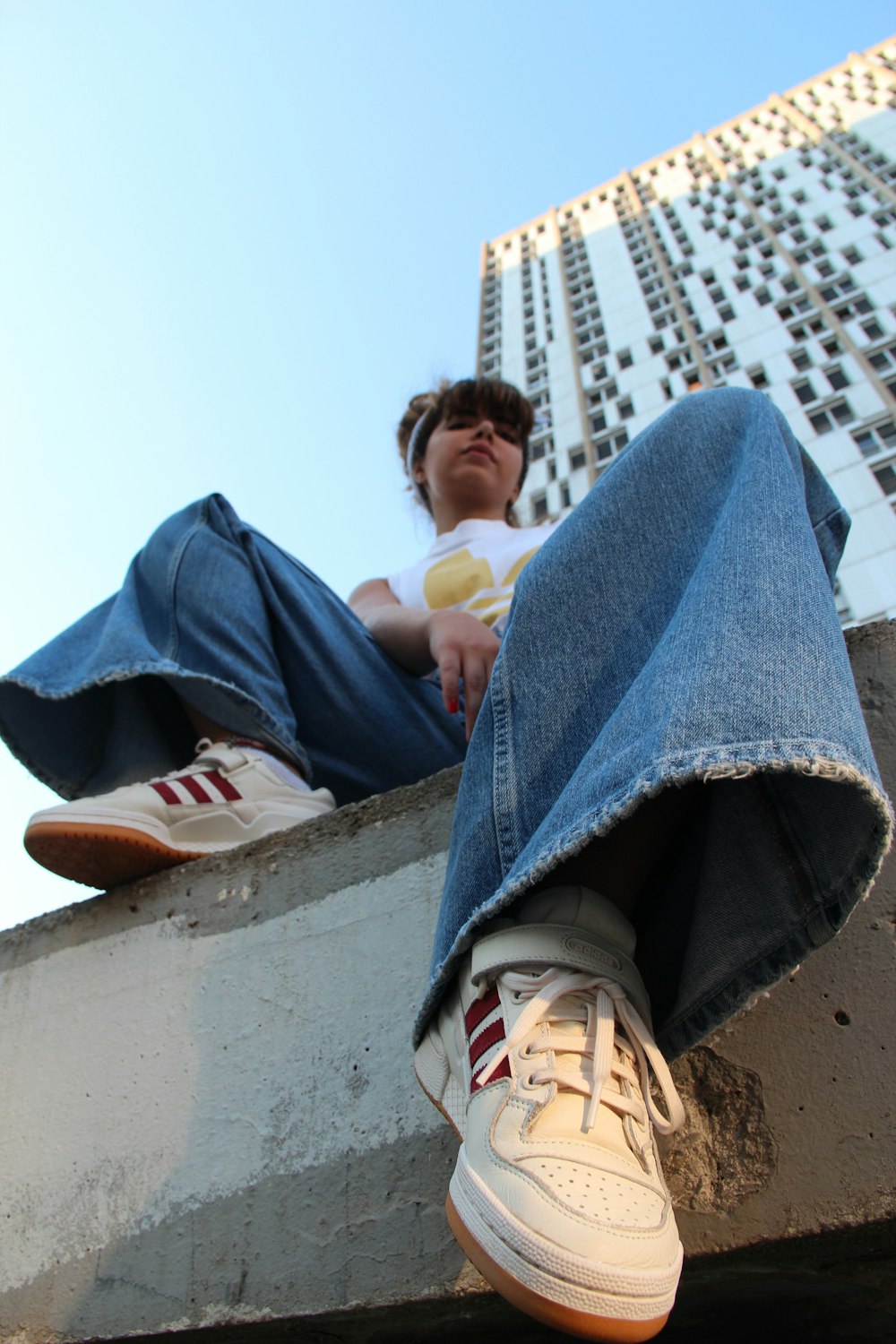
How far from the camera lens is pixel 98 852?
4.17 feet

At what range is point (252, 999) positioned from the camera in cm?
120

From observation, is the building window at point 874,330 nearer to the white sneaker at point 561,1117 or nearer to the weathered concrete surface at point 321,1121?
the weathered concrete surface at point 321,1121

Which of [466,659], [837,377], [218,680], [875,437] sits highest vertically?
[218,680]

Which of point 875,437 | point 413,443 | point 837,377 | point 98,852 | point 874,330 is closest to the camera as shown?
point 98,852

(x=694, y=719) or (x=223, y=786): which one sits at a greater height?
(x=694, y=719)

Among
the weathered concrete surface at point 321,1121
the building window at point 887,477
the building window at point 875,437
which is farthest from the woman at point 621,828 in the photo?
the building window at point 875,437

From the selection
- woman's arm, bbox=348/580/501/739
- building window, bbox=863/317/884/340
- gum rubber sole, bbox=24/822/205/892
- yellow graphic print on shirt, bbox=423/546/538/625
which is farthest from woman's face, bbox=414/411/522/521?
building window, bbox=863/317/884/340

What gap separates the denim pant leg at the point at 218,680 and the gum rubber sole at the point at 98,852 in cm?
21

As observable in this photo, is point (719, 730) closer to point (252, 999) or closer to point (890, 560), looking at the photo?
point (252, 999)

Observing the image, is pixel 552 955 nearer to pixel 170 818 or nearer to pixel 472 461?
pixel 170 818

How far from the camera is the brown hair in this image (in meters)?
2.43

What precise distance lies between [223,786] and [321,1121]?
54cm

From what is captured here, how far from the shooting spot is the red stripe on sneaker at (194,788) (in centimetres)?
136

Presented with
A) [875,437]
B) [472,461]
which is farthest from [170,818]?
[875,437]
